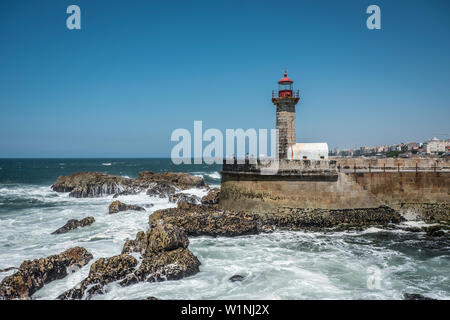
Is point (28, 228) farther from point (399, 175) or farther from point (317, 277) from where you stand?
point (399, 175)

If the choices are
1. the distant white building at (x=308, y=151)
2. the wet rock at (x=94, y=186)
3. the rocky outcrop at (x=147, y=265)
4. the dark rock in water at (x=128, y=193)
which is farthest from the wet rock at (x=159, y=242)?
the wet rock at (x=94, y=186)

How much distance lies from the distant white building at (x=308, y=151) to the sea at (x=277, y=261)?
403 cm

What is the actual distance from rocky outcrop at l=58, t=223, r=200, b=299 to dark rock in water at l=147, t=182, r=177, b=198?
579 inches

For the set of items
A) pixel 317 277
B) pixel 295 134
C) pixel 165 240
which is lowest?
pixel 317 277

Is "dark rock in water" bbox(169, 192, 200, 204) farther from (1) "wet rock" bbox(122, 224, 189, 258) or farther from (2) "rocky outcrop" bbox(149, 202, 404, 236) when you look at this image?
(1) "wet rock" bbox(122, 224, 189, 258)

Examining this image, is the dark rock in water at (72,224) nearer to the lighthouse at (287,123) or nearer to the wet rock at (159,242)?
the wet rock at (159,242)

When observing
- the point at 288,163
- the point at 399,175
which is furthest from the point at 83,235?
the point at 399,175

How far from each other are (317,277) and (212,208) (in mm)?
8337

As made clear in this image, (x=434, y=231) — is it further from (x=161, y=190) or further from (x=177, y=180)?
(x=177, y=180)

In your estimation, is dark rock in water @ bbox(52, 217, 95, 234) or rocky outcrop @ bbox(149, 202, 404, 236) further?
dark rock in water @ bbox(52, 217, 95, 234)

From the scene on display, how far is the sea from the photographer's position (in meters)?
8.23

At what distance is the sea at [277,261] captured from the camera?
823 centimetres

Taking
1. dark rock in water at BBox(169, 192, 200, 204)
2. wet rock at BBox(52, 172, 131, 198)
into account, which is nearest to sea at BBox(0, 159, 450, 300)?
dark rock in water at BBox(169, 192, 200, 204)
